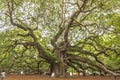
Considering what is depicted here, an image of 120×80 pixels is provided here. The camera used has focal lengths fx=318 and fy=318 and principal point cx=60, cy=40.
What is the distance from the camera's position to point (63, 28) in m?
16.2

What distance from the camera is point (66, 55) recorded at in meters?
17.1

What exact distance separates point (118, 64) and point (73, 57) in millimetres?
3161

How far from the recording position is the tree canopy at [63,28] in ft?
50.0

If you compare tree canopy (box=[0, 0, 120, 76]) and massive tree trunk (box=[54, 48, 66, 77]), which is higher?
tree canopy (box=[0, 0, 120, 76])

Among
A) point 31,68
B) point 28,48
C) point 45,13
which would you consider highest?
point 45,13

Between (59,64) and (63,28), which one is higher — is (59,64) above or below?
below

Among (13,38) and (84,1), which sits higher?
(84,1)

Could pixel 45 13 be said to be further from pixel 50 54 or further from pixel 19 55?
pixel 19 55

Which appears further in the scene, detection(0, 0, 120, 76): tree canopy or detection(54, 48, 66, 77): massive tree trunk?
detection(54, 48, 66, 77): massive tree trunk

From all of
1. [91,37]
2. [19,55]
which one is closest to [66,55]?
[91,37]

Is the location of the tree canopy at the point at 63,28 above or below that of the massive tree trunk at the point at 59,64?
above

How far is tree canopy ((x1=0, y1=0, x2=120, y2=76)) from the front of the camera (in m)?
15.2

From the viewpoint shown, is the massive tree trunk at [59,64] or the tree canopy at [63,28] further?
the massive tree trunk at [59,64]

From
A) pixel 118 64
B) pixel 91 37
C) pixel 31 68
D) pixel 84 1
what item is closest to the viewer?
pixel 84 1
